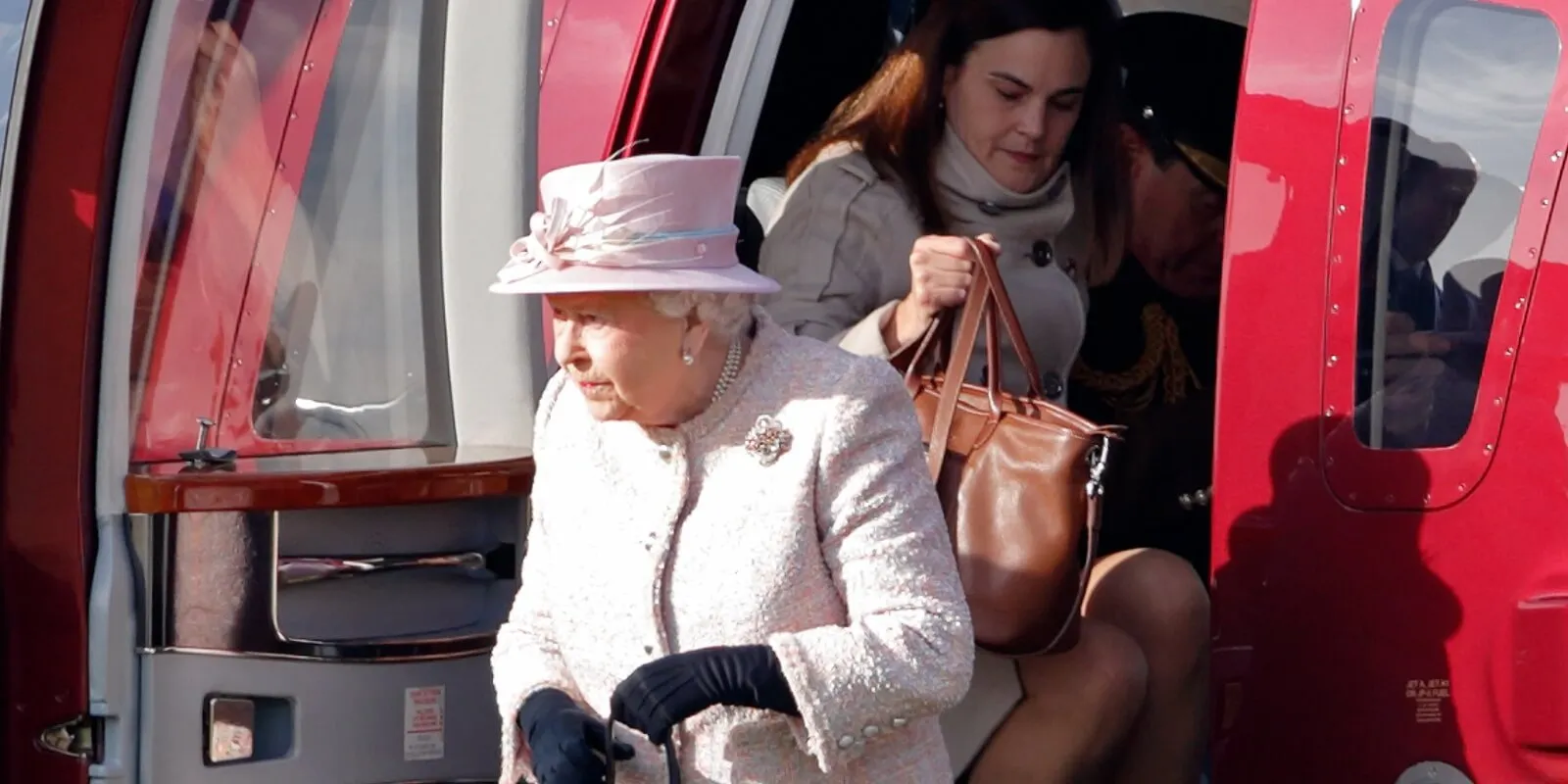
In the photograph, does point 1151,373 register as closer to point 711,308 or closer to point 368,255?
point 368,255

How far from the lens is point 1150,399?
4016 mm

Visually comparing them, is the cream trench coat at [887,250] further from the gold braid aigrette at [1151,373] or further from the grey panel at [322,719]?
the grey panel at [322,719]

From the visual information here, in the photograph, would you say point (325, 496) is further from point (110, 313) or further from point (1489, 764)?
point (1489, 764)

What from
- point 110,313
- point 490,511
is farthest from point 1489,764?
point 110,313

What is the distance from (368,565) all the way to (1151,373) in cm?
157

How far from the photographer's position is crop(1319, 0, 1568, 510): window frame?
285cm

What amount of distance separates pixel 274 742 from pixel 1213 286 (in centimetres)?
192

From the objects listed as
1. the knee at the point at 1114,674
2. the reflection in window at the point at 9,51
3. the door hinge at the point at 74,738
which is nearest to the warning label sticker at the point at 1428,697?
the knee at the point at 1114,674

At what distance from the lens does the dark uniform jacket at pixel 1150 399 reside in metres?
3.99

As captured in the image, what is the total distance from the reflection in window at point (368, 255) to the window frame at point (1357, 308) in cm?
131

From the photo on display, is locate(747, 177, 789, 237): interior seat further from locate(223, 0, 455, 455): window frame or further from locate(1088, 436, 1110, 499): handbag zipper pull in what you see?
locate(1088, 436, 1110, 499): handbag zipper pull

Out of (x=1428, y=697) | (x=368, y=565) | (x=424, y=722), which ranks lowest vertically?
(x=424, y=722)

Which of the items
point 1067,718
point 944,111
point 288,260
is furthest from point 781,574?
point 944,111

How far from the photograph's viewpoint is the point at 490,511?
3.26m
